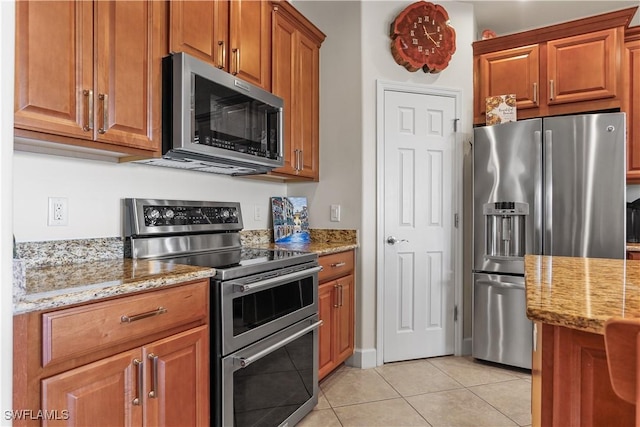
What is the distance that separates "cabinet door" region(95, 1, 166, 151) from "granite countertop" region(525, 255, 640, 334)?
151cm

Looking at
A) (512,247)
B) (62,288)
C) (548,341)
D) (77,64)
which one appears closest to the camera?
(548,341)

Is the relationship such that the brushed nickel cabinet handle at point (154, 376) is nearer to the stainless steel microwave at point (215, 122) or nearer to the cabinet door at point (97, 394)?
the cabinet door at point (97, 394)

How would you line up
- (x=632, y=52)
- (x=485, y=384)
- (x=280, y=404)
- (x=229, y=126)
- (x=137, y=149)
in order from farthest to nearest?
(x=632, y=52) < (x=485, y=384) < (x=229, y=126) < (x=280, y=404) < (x=137, y=149)

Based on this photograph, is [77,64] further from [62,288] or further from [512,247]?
[512,247]

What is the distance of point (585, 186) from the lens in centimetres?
253

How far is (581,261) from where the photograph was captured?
1697 millimetres

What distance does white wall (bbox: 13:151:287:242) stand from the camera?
4.89 feet

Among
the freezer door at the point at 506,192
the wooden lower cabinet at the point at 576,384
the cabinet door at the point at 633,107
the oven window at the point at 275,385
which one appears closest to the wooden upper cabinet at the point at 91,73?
the oven window at the point at 275,385

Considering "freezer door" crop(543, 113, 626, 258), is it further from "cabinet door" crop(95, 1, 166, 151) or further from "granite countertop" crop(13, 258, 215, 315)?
"cabinet door" crop(95, 1, 166, 151)

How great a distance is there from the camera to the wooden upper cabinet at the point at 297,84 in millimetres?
2438

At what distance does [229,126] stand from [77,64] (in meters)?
0.72

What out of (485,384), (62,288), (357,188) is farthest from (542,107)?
(62,288)

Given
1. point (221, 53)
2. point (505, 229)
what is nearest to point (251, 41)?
point (221, 53)

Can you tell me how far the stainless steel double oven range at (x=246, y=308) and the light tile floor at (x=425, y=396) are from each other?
259 mm
